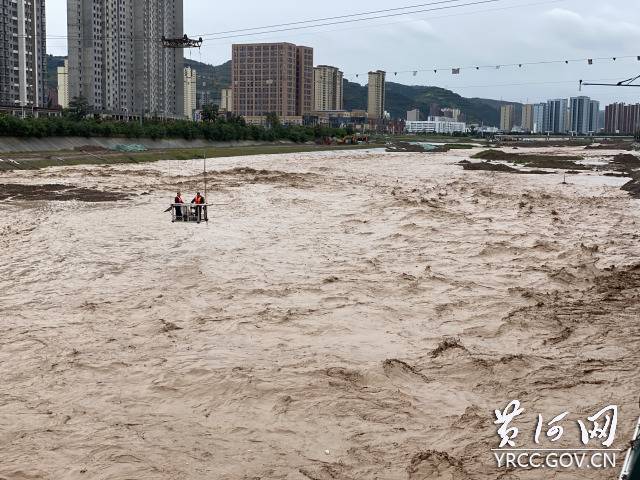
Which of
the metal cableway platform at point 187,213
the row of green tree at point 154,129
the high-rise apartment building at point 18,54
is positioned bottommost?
the metal cableway platform at point 187,213

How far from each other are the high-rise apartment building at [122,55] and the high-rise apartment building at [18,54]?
11.2m

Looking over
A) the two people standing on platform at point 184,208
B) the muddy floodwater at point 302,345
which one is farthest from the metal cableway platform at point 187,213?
the muddy floodwater at point 302,345

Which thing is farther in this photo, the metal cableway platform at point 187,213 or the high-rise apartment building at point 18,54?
the high-rise apartment building at point 18,54

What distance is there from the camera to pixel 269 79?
19162cm

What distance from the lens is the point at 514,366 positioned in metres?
11.3

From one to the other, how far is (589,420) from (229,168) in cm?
5555

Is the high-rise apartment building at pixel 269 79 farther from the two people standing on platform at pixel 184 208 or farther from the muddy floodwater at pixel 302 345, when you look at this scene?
the muddy floodwater at pixel 302 345

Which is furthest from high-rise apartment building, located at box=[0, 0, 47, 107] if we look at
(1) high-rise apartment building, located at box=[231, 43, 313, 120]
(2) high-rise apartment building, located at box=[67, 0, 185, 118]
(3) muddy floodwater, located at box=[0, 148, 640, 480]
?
(1) high-rise apartment building, located at box=[231, 43, 313, 120]

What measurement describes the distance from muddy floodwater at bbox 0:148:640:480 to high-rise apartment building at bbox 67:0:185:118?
10225 cm

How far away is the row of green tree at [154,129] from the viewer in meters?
62.1

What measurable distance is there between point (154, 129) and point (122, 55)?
51547mm

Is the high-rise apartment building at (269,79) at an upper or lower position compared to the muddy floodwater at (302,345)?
upper

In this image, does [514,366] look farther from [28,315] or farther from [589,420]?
[28,315]

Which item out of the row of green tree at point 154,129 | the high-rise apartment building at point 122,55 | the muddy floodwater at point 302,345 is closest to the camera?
A: the muddy floodwater at point 302,345
